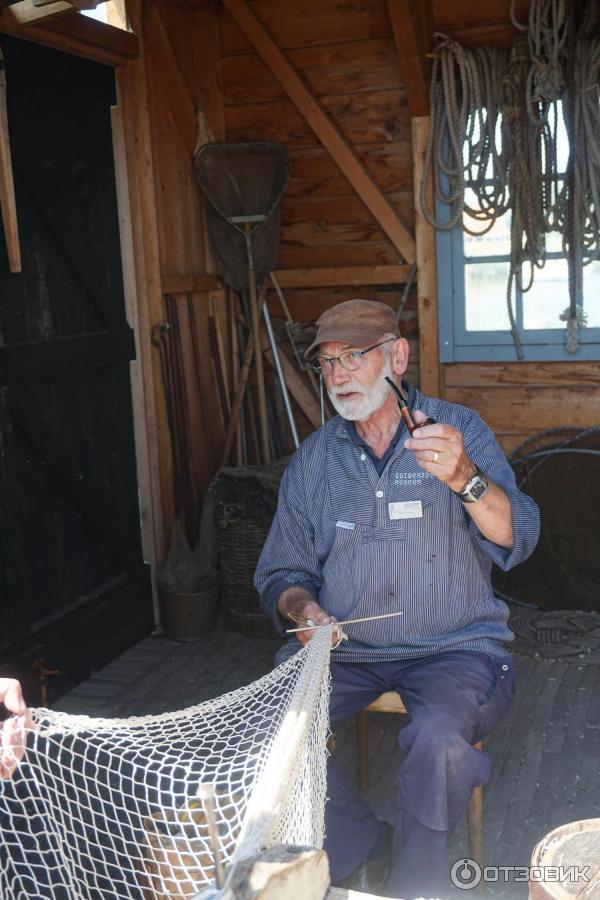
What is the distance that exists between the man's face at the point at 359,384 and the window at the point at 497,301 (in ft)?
7.36

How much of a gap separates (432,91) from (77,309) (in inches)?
77.4

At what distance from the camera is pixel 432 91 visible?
484cm

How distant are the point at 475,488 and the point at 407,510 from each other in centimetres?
33

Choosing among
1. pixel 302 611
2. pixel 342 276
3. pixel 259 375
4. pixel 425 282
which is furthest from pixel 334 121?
pixel 302 611

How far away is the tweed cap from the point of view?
9.43 feet

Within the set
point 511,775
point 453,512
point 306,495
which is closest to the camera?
point 453,512

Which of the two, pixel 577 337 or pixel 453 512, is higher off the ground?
pixel 577 337

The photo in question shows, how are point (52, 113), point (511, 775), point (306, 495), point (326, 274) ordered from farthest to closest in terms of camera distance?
point (326, 274) → point (52, 113) → point (511, 775) → point (306, 495)

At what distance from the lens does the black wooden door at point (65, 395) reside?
394 cm

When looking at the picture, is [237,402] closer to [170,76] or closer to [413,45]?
[170,76]

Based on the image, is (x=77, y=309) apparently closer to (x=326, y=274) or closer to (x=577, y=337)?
(x=326, y=274)

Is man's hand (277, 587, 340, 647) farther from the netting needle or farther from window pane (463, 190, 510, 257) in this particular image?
window pane (463, 190, 510, 257)

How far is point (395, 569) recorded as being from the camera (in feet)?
9.04

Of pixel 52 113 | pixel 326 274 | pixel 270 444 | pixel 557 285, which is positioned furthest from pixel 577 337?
pixel 52 113
